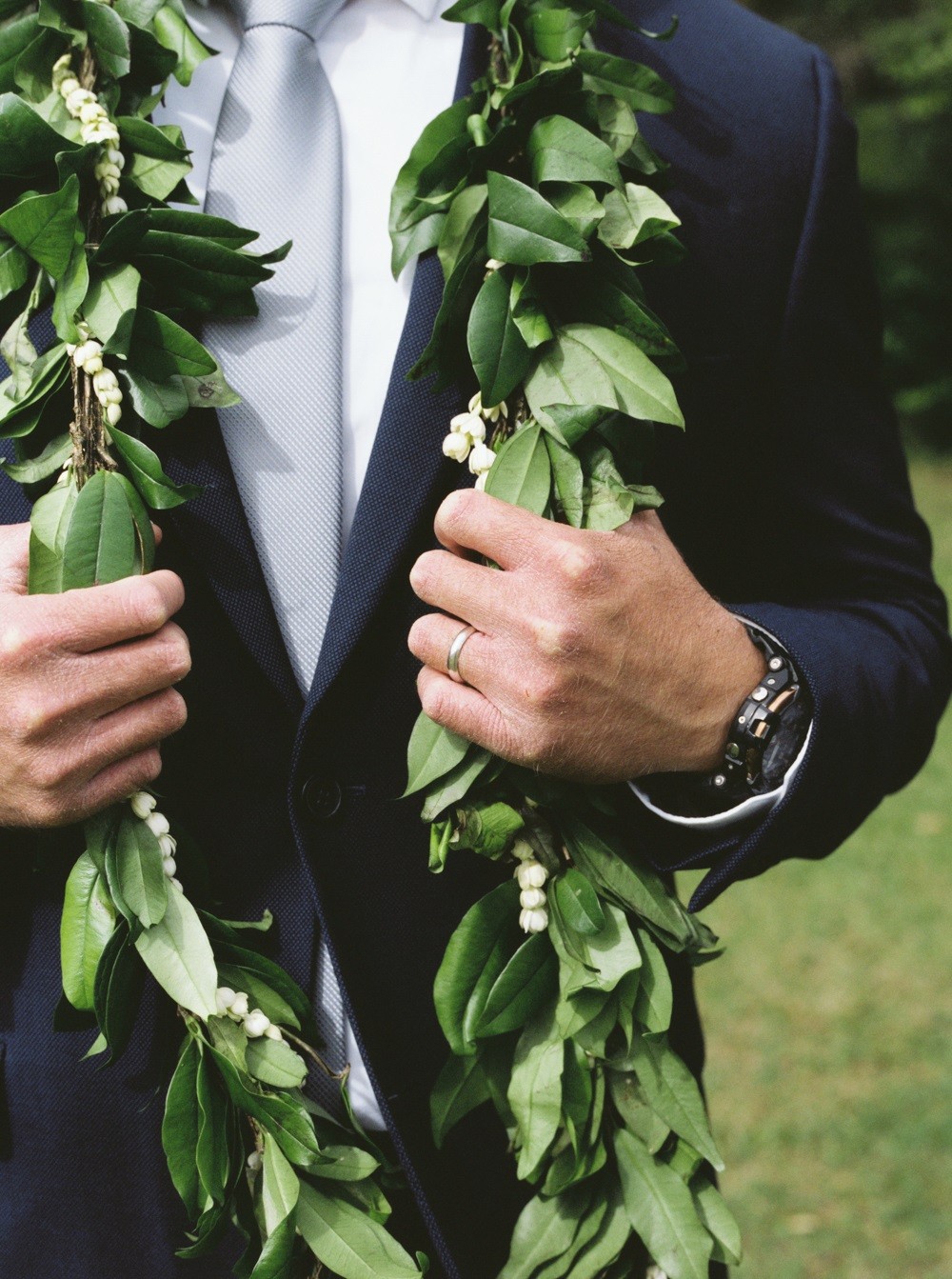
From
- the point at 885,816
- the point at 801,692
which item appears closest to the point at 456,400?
the point at 801,692

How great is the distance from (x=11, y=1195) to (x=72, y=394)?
3.19 ft

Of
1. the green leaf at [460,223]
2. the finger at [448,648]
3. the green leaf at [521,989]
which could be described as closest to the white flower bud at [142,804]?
the finger at [448,648]

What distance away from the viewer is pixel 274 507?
1422 mm

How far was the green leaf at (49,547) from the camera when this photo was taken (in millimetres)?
1278

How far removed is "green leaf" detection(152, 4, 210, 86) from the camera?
145 cm

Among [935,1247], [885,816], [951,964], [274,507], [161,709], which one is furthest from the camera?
[885,816]

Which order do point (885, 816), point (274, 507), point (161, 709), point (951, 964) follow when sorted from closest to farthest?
1. point (161, 709)
2. point (274, 507)
3. point (951, 964)
4. point (885, 816)

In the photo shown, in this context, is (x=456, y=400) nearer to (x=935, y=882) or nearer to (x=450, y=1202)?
(x=450, y=1202)

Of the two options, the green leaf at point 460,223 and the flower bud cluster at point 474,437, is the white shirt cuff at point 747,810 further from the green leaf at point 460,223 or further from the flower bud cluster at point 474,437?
the green leaf at point 460,223

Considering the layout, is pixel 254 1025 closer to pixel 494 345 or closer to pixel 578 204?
pixel 494 345

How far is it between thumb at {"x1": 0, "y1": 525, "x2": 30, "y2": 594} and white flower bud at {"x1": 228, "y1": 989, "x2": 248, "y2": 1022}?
49 cm

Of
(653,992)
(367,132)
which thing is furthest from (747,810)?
(367,132)

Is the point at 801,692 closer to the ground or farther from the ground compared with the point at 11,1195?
farther from the ground

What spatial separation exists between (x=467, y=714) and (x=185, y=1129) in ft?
1.74
